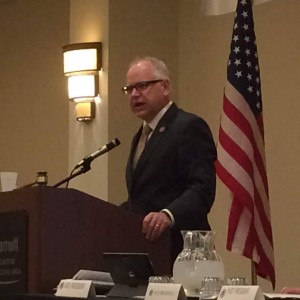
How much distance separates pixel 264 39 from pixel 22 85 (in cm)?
257

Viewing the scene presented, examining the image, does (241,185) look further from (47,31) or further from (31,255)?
(47,31)

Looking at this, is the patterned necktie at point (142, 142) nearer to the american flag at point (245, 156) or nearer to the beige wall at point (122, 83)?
the american flag at point (245, 156)

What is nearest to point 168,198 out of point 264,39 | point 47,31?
point 264,39

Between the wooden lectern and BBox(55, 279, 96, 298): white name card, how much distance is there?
27 centimetres

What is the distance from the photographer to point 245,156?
136 inches

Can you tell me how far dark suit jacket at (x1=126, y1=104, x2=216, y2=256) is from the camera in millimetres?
3189

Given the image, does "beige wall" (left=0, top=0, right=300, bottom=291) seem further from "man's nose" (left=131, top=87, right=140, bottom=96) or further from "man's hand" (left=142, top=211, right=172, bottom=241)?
"man's hand" (left=142, top=211, right=172, bottom=241)

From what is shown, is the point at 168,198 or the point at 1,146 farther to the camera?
the point at 1,146

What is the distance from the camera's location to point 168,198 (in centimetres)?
327

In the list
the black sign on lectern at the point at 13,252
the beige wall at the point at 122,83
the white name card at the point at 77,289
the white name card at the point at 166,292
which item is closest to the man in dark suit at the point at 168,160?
the black sign on lectern at the point at 13,252

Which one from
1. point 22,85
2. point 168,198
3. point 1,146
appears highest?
point 22,85

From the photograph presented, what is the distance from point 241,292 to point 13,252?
1056 millimetres

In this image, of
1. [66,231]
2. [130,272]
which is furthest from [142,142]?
[130,272]

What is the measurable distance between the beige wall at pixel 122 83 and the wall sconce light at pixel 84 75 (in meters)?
0.06
